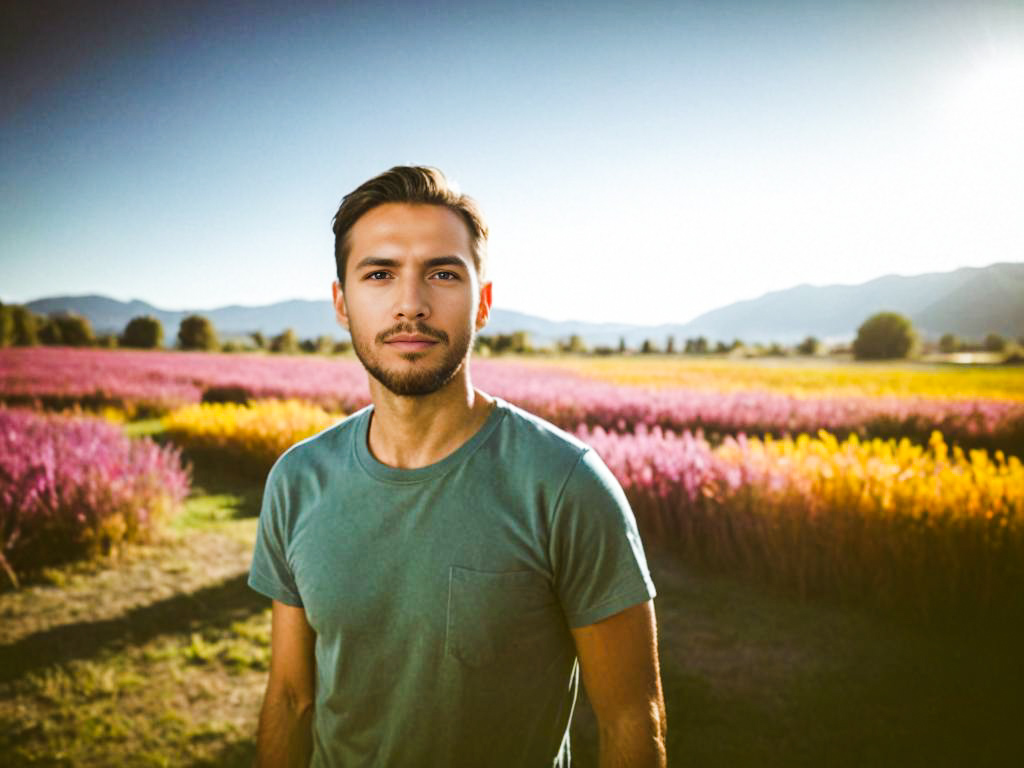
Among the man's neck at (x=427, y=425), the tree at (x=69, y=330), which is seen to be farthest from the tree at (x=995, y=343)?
the tree at (x=69, y=330)

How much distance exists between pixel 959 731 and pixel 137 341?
188ft

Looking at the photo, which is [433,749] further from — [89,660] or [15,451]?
[15,451]

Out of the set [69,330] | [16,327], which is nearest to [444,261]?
[16,327]

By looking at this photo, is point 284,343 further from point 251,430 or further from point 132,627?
point 132,627

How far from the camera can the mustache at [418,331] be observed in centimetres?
138

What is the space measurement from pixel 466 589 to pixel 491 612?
0.27ft

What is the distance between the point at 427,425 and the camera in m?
1.39

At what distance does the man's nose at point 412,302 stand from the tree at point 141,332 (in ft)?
181

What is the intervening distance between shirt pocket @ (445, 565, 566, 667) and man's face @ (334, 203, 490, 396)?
0.53 metres

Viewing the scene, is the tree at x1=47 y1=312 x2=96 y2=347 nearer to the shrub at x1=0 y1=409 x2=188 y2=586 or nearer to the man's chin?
the shrub at x1=0 y1=409 x2=188 y2=586

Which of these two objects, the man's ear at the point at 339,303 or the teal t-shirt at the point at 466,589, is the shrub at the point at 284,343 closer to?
the man's ear at the point at 339,303

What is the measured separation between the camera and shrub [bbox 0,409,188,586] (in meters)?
4.69

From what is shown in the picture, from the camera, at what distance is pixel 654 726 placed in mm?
1212

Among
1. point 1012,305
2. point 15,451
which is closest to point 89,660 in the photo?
point 15,451
